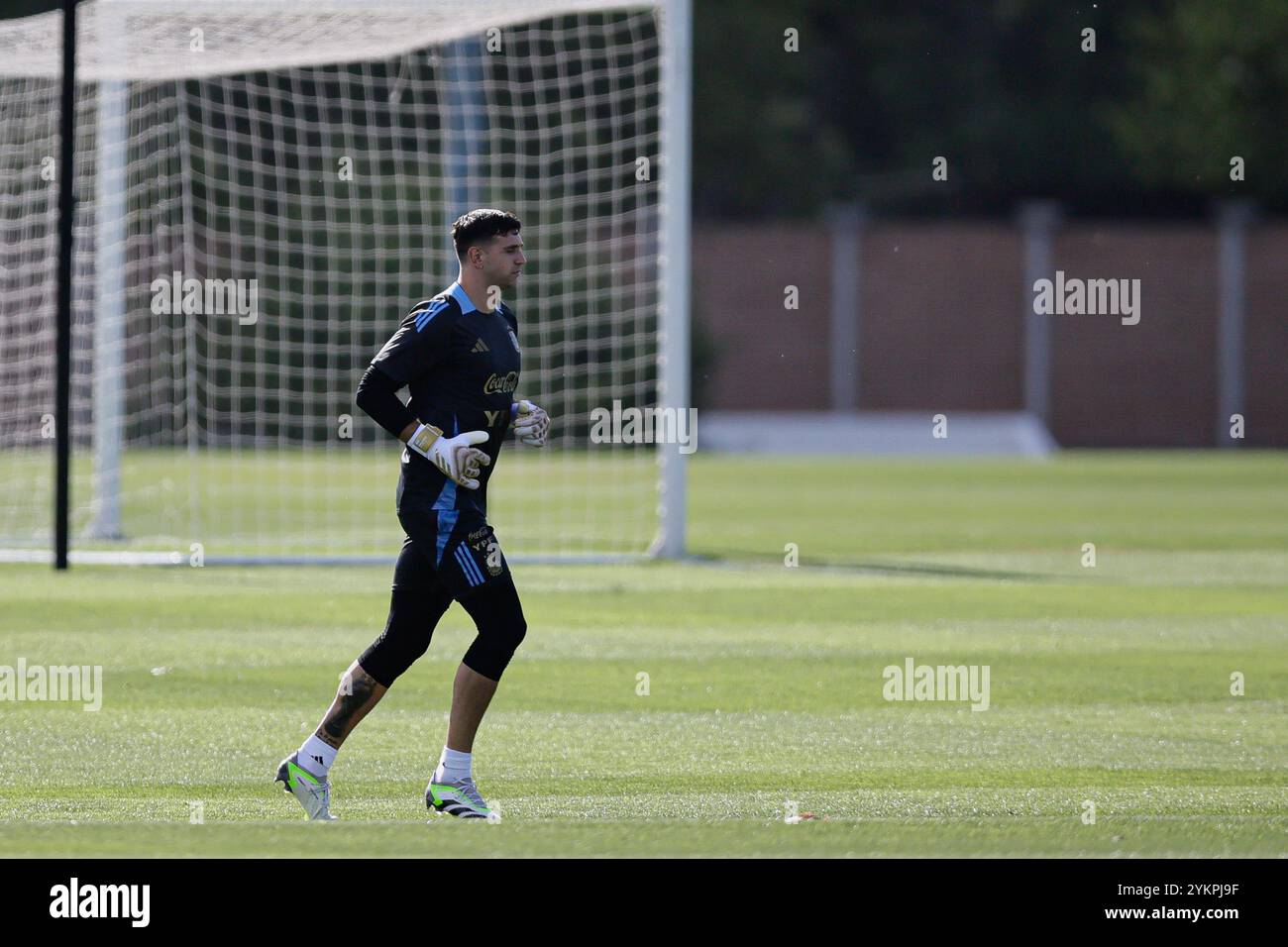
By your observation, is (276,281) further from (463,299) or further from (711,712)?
(463,299)

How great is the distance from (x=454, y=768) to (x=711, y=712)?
2666 mm

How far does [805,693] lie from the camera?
993 cm

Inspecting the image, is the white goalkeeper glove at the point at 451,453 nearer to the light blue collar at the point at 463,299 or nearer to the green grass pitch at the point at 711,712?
the light blue collar at the point at 463,299

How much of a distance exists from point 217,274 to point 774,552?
79.9ft

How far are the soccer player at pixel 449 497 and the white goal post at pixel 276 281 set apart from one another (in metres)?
9.01

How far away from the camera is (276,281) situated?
3428 cm

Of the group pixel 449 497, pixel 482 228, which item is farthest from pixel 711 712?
pixel 482 228

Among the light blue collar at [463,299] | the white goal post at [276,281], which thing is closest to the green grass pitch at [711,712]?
Result: the light blue collar at [463,299]

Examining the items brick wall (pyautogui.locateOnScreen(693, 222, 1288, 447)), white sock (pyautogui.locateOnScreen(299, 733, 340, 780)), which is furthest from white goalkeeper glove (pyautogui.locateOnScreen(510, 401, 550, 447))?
brick wall (pyautogui.locateOnScreen(693, 222, 1288, 447))

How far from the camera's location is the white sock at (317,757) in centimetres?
680

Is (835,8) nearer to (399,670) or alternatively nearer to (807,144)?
(807,144)

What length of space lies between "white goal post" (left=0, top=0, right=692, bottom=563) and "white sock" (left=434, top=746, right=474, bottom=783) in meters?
9.39

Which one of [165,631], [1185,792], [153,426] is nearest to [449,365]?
[1185,792]
